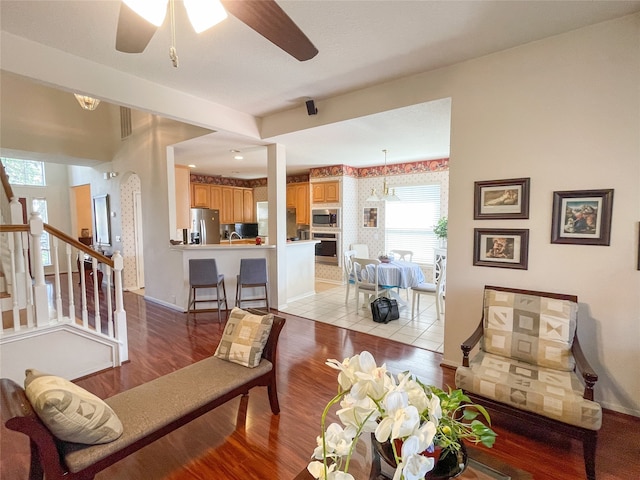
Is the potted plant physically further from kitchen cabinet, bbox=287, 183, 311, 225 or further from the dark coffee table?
the dark coffee table

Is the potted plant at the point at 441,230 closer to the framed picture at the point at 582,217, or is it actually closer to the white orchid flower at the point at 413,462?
the framed picture at the point at 582,217

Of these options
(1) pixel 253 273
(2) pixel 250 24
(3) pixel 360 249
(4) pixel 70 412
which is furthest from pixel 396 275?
(4) pixel 70 412

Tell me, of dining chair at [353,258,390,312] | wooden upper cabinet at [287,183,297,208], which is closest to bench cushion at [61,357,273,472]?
dining chair at [353,258,390,312]

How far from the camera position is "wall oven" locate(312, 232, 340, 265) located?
21.3ft

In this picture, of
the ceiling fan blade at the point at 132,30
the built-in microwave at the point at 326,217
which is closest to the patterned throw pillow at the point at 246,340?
the ceiling fan blade at the point at 132,30

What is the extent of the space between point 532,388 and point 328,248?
4965 millimetres

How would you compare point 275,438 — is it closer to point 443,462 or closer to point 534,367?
point 443,462

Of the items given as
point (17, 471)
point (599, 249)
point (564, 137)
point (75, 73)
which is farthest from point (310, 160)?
point (17, 471)

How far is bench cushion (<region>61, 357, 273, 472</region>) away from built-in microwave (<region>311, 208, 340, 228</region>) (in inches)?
178

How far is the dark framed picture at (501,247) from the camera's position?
98.0 inches

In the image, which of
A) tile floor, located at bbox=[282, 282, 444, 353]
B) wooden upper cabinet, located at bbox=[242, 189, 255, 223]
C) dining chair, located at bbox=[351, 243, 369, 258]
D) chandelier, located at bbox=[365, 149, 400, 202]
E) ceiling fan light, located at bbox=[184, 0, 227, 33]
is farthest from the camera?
wooden upper cabinet, located at bbox=[242, 189, 255, 223]

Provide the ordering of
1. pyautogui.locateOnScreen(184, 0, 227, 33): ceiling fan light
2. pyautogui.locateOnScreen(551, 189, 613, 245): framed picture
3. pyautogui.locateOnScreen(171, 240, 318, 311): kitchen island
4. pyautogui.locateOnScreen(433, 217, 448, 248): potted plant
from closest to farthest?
pyautogui.locateOnScreen(184, 0, 227, 33): ceiling fan light, pyautogui.locateOnScreen(551, 189, 613, 245): framed picture, pyautogui.locateOnScreen(171, 240, 318, 311): kitchen island, pyautogui.locateOnScreen(433, 217, 448, 248): potted plant

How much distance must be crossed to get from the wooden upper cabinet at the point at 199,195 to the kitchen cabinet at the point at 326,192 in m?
2.83

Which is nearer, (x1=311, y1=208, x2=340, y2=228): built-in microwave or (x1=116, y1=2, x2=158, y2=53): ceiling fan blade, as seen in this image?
(x1=116, y1=2, x2=158, y2=53): ceiling fan blade
